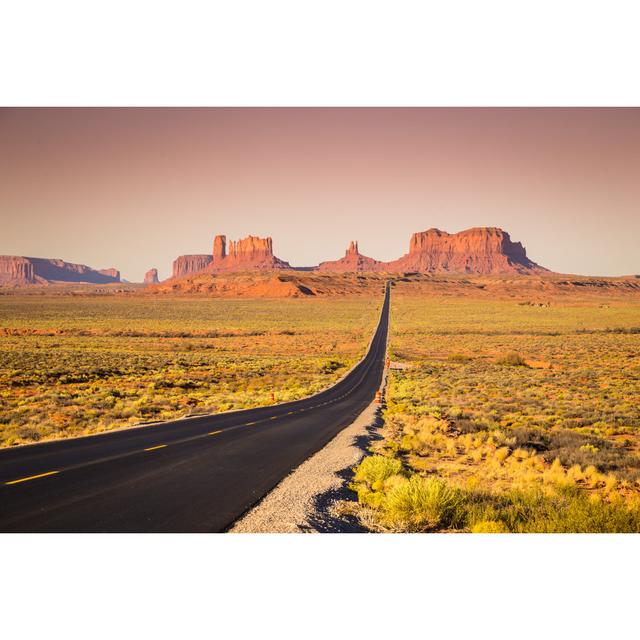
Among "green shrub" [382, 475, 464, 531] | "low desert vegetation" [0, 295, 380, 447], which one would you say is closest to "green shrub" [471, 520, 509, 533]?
"green shrub" [382, 475, 464, 531]

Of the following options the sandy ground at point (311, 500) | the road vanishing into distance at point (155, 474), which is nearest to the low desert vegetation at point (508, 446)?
the sandy ground at point (311, 500)

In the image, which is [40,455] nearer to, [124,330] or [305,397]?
[305,397]

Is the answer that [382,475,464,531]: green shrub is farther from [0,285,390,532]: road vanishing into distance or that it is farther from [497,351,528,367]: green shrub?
[497,351,528,367]: green shrub

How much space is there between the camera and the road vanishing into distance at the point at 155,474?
7961 millimetres

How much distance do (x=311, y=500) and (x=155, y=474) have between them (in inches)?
152

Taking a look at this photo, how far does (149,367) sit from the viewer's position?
1582 inches

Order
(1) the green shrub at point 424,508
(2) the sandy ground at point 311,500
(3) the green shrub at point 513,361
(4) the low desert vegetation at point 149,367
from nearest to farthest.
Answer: (2) the sandy ground at point 311,500 → (1) the green shrub at point 424,508 → (4) the low desert vegetation at point 149,367 → (3) the green shrub at point 513,361

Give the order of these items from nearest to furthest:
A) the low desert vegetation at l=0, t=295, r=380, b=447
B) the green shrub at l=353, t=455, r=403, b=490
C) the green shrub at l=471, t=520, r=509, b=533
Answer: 1. the green shrub at l=471, t=520, r=509, b=533
2. the green shrub at l=353, t=455, r=403, b=490
3. the low desert vegetation at l=0, t=295, r=380, b=447

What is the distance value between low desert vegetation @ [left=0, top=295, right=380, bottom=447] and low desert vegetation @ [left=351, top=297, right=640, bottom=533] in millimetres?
9755

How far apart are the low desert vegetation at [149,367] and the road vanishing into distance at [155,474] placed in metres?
4.66

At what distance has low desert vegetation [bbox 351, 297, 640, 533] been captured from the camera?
8.51 metres

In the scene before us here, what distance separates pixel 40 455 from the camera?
12.6 metres

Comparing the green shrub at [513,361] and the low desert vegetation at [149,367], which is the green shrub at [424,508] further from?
the green shrub at [513,361]

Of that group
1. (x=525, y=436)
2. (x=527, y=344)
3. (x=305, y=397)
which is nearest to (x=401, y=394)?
(x=305, y=397)
